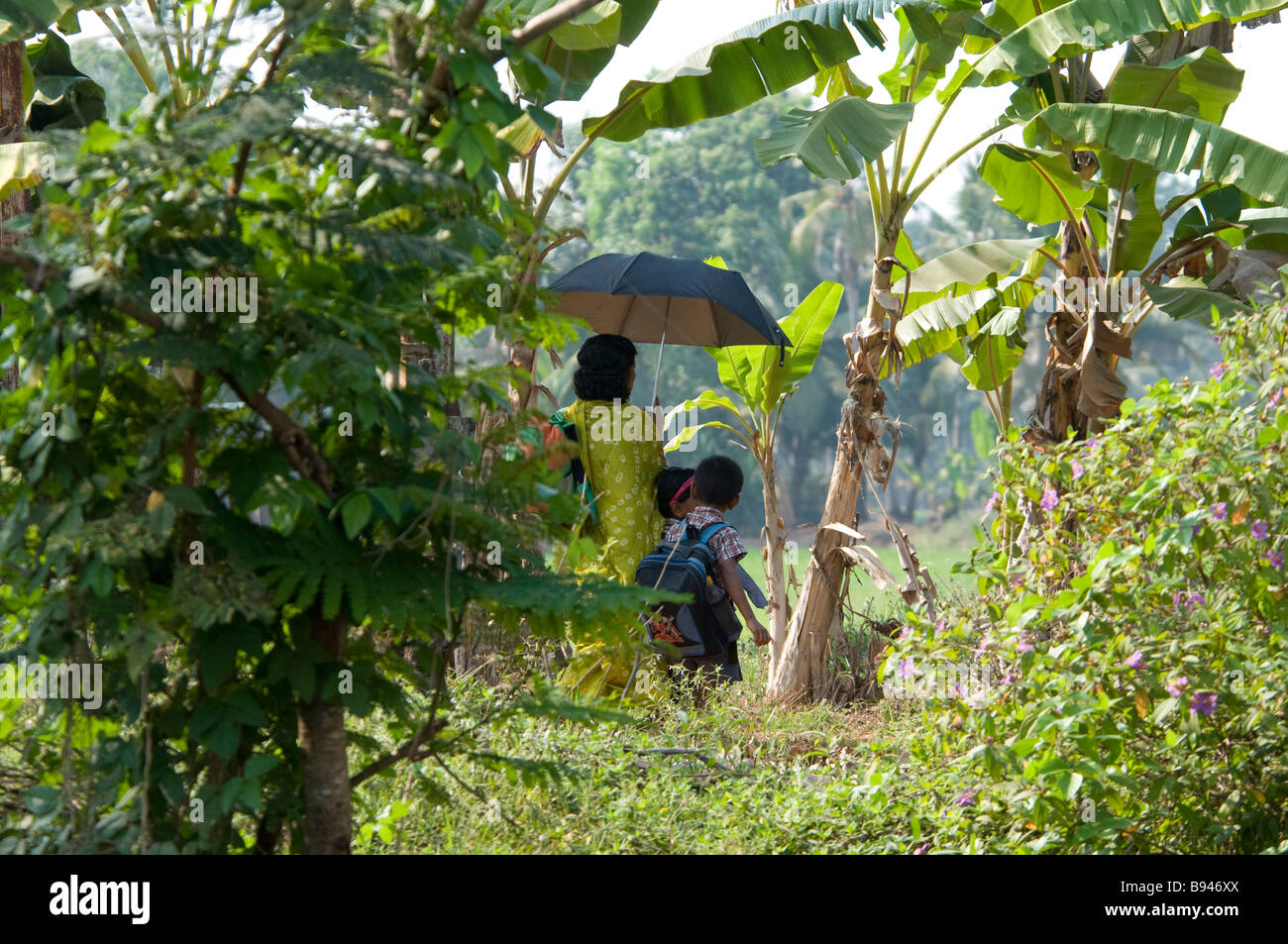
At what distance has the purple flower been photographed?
9.45 feet

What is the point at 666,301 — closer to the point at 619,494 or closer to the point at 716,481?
the point at 716,481

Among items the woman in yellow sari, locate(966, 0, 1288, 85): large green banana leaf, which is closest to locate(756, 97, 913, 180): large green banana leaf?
locate(966, 0, 1288, 85): large green banana leaf

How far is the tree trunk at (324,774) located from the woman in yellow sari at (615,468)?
232cm

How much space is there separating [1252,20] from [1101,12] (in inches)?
69.6

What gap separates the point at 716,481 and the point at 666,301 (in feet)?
4.36

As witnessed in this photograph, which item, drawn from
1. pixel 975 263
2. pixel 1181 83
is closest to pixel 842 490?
pixel 975 263

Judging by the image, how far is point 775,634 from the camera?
6.43 meters

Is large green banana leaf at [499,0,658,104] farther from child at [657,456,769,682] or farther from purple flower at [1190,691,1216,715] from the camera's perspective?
purple flower at [1190,691,1216,715]

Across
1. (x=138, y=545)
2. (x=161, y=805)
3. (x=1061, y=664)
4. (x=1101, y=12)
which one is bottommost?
(x=161, y=805)

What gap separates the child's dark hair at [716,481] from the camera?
5152 millimetres

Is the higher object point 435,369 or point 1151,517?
point 435,369

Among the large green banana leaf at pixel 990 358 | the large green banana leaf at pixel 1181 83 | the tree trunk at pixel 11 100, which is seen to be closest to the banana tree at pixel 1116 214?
the large green banana leaf at pixel 1181 83
